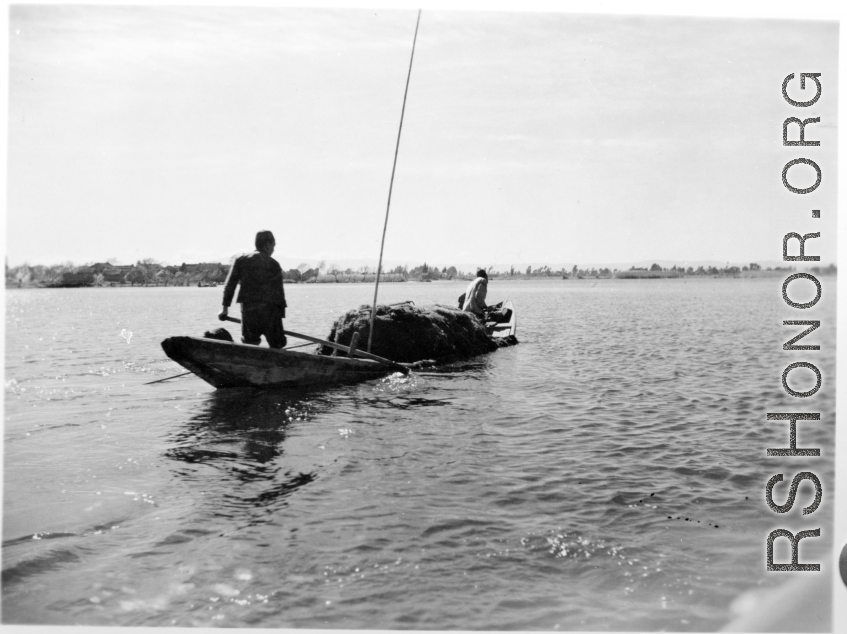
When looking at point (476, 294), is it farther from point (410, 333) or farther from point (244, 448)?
point (244, 448)

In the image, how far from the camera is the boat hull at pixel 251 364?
8.09 meters

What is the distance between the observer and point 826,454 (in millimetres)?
5457

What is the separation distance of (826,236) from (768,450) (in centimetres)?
216

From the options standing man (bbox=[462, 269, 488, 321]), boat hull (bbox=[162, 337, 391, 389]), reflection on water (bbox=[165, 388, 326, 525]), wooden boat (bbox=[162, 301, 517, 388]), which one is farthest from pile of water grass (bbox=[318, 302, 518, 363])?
reflection on water (bbox=[165, 388, 326, 525])

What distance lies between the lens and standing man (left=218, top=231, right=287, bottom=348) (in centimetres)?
804

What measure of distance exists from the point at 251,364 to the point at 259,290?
986mm

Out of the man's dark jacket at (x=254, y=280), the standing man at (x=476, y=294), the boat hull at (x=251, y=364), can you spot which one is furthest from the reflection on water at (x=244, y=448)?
the standing man at (x=476, y=294)

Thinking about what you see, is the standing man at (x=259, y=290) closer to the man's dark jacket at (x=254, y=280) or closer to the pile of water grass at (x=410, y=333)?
the man's dark jacket at (x=254, y=280)

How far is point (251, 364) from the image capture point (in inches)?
333

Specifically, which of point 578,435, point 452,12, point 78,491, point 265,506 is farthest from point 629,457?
point 78,491

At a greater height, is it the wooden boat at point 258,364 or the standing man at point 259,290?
the standing man at point 259,290

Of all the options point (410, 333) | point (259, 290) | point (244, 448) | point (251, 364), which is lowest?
point (244, 448)

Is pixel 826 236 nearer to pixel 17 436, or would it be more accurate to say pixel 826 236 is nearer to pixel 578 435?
pixel 578 435

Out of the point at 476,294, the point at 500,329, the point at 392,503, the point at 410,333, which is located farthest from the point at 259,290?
the point at 500,329
